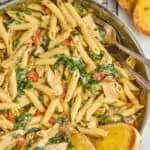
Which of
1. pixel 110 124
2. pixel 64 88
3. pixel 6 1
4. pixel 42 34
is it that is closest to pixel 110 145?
pixel 110 124

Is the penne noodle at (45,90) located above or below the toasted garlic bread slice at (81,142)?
above

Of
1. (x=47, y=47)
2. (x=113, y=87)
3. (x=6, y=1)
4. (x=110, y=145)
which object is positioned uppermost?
(x=6, y=1)

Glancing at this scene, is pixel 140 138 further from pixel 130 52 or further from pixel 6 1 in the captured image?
pixel 6 1

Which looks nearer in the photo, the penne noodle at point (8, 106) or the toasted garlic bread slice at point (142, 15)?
the penne noodle at point (8, 106)

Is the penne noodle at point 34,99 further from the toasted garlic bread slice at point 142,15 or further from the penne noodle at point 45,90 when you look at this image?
the toasted garlic bread slice at point 142,15

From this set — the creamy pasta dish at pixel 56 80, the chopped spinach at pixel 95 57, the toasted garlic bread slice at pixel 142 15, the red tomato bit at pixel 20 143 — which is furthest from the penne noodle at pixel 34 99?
the toasted garlic bread slice at pixel 142 15

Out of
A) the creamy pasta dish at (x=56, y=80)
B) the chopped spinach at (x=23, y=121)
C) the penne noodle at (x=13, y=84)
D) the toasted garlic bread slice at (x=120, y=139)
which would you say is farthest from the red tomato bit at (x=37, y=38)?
the toasted garlic bread slice at (x=120, y=139)

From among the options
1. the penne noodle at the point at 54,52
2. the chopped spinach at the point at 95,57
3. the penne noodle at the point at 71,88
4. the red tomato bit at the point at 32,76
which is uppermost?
the penne noodle at the point at 54,52
